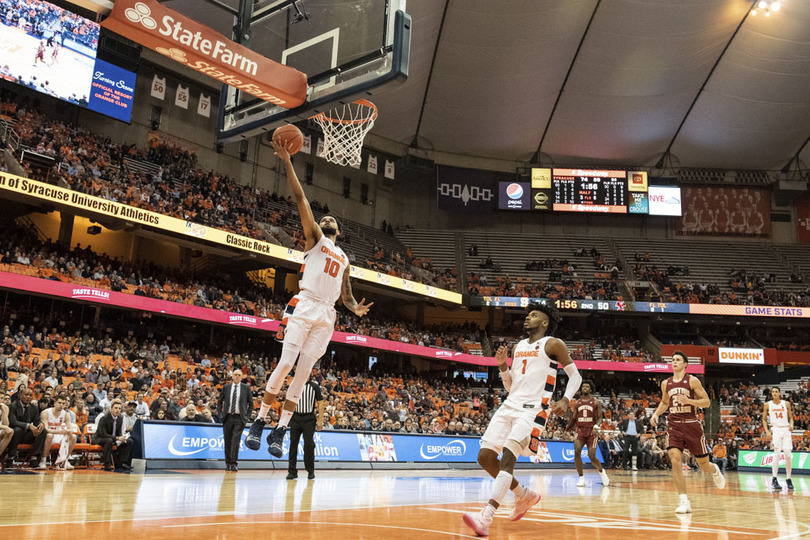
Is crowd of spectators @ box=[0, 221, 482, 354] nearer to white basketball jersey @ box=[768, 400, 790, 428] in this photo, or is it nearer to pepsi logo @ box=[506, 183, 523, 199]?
pepsi logo @ box=[506, 183, 523, 199]

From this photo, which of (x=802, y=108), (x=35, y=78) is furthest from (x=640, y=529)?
(x=802, y=108)

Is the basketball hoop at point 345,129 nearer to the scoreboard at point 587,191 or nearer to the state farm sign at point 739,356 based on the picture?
the scoreboard at point 587,191

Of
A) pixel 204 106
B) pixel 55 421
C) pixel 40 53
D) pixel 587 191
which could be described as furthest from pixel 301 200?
pixel 587 191

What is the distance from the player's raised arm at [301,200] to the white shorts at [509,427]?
2400 millimetres

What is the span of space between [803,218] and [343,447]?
4044 cm

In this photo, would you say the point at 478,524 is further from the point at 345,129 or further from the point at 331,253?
the point at 345,129

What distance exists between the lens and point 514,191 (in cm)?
3994

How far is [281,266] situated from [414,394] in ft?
28.5

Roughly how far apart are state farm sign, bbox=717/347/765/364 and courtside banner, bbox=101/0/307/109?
33.4 m

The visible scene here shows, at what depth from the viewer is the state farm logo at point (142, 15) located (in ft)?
24.2

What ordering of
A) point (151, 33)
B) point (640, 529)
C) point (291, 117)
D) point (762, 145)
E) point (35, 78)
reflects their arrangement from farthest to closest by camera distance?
point (762, 145) → point (35, 78) → point (291, 117) → point (151, 33) → point (640, 529)

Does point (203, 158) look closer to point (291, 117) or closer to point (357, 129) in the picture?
point (357, 129)

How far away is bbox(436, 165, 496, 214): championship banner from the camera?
133 ft

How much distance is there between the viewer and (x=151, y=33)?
764 cm
